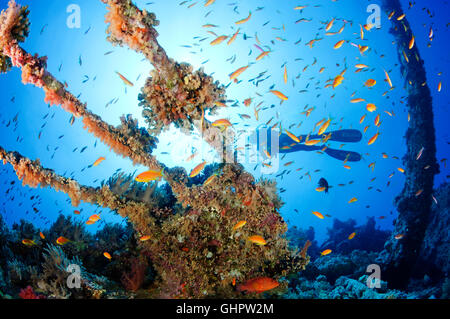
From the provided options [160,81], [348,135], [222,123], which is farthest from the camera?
[348,135]

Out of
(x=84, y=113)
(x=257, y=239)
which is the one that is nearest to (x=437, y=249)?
(x=257, y=239)

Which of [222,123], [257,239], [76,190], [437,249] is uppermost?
[222,123]

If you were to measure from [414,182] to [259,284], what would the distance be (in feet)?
34.3

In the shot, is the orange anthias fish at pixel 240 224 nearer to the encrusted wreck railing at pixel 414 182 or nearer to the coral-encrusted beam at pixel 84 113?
the coral-encrusted beam at pixel 84 113

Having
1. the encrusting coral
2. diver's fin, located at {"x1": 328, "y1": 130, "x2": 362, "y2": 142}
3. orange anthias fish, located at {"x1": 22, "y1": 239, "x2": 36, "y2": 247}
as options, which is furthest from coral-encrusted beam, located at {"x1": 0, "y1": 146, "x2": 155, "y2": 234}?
diver's fin, located at {"x1": 328, "y1": 130, "x2": 362, "y2": 142}

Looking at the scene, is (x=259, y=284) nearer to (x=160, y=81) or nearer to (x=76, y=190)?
(x=76, y=190)

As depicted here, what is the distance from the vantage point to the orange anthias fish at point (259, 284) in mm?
4391

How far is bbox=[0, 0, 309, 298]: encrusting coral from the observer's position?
388 cm

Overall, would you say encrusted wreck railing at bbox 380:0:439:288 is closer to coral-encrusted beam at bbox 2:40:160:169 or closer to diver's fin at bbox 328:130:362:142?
diver's fin at bbox 328:130:362:142

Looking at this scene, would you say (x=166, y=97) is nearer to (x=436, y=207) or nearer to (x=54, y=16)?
(x=436, y=207)

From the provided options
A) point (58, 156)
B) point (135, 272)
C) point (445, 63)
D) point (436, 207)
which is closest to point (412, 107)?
point (436, 207)

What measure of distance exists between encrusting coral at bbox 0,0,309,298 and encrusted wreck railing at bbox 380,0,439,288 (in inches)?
287

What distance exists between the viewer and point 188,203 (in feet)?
15.0

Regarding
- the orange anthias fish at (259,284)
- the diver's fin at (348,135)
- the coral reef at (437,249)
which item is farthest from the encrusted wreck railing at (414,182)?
the orange anthias fish at (259,284)
